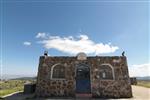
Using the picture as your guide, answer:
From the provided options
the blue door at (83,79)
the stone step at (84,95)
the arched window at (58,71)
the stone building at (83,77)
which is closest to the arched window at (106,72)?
the stone building at (83,77)

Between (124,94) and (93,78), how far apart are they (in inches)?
105

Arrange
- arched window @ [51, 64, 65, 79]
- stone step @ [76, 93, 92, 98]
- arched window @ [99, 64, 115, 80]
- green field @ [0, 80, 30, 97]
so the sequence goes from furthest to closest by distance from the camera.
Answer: green field @ [0, 80, 30, 97] → arched window @ [51, 64, 65, 79] → arched window @ [99, 64, 115, 80] → stone step @ [76, 93, 92, 98]

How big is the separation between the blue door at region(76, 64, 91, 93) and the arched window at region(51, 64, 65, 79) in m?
1.23

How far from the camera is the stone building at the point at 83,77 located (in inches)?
497

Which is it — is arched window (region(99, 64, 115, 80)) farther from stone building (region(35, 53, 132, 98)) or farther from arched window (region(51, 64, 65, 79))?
Result: arched window (region(51, 64, 65, 79))

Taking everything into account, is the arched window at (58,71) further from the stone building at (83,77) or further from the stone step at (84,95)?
the stone step at (84,95)

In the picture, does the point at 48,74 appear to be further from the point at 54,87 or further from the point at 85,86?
the point at 85,86

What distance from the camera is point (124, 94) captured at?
12.5m

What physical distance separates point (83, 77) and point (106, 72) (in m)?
1.91

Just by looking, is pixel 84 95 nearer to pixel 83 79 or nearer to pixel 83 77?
pixel 83 79

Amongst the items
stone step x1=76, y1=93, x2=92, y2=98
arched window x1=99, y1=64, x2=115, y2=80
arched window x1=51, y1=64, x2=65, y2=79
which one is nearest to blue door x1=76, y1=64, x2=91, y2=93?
stone step x1=76, y1=93, x2=92, y2=98

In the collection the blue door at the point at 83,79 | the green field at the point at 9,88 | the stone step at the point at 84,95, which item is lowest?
the green field at the point at 9,88

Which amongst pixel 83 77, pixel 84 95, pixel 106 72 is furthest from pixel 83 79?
pixel 106 72

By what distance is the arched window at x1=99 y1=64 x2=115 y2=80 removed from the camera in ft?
42.7
